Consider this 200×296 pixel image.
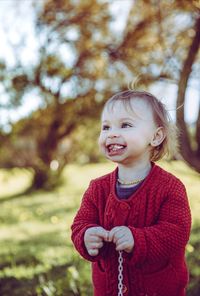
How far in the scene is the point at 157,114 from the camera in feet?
7.32

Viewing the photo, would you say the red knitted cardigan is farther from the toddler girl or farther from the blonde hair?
the blonde hair

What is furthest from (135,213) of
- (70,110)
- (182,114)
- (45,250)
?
(70,110)


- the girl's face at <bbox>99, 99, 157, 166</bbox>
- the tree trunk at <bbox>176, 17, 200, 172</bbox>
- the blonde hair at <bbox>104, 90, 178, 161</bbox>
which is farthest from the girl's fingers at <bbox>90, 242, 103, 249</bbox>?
the tree trunk at <bbox>176, 17, 200, 172</bbox>

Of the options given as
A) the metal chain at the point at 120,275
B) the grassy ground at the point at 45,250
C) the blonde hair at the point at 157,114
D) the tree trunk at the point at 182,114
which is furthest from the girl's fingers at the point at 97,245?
the tree trunk at the point at 182,114

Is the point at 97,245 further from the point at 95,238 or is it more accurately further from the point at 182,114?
the point at 182,114

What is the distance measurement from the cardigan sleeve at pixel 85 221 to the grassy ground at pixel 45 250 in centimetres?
129

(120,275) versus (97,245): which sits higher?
(97,245)

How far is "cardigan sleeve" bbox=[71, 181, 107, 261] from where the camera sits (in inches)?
81.5

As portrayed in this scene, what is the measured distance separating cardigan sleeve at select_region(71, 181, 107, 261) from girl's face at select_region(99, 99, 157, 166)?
0.78ft

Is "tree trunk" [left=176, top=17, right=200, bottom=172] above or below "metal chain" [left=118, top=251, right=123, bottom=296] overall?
above

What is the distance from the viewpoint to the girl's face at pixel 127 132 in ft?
7.04

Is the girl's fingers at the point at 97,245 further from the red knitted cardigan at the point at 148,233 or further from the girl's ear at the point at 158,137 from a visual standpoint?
the girl's ear at the point at 158,137

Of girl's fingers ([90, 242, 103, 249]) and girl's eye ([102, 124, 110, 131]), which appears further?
girl's eye ([102, 124, 110, 131])

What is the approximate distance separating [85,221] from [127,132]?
1.55 ft
